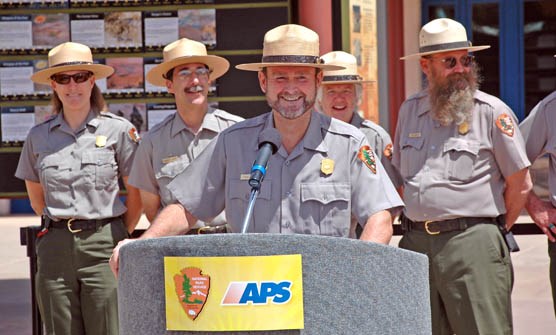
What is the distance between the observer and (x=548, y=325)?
805cm

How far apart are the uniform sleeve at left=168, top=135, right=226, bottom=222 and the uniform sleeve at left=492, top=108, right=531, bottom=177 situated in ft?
5.77

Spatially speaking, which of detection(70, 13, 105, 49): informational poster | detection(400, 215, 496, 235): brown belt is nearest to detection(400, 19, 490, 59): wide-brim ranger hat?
detection(400, 215, 496, 235): brown belt

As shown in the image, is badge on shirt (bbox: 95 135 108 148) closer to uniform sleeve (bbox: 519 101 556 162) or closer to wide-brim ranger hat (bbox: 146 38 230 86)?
wide-brim ranger hat (bbox: 146 38 230 86)

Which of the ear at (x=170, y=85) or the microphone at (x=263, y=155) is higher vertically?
the ear at (x=170, y=85)

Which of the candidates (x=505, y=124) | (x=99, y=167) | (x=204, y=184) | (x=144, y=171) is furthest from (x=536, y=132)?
(x=99, y=167)

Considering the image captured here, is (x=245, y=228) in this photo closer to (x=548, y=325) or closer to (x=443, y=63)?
(x=443, y=63)

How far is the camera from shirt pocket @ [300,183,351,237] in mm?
4266

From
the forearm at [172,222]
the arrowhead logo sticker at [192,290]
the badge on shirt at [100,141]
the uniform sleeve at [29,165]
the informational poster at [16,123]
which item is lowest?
the arrowhead logo sticker at [192,290]

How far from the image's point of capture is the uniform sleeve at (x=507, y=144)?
18.1 ft

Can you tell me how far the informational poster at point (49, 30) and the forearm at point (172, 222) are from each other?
367 cm

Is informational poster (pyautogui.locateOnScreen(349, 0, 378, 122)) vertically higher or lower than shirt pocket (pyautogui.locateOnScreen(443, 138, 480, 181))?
higher

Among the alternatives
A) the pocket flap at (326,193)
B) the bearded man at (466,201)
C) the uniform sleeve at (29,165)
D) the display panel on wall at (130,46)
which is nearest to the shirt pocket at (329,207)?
the pocket flap at (326,193)

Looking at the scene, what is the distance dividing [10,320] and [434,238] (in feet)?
14.1

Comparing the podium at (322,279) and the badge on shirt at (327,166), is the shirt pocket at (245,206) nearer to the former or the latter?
the badge on shirt at (327,166)
